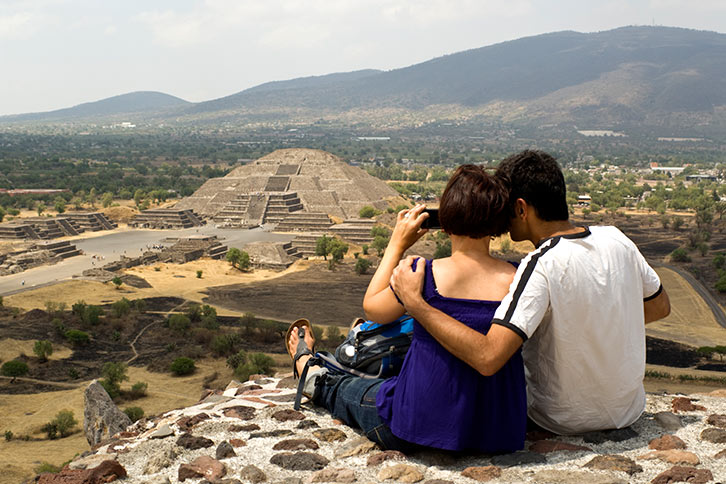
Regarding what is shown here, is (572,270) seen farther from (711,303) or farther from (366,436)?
(711,303)

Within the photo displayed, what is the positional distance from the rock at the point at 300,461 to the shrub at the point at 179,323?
23240 mm

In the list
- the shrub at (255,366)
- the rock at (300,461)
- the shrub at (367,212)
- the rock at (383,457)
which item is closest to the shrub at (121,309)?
the shrub at (255,366)

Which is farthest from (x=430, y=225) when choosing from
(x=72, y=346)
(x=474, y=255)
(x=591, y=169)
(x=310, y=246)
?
(x=591, y=169)

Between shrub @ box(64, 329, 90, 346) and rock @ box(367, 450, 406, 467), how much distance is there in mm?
23348

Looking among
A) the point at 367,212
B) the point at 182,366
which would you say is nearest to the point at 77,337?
the point at 182,366

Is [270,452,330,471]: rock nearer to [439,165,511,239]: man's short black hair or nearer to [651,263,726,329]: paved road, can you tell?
[439,165,511,239]: man's short black hair

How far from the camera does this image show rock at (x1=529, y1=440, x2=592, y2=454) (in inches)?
174

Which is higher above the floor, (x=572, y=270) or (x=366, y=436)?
(x=572, y=270)

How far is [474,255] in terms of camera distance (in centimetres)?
422

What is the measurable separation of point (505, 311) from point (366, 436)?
1.59m

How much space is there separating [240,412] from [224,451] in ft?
3.44

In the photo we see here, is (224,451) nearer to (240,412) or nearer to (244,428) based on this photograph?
(244,428)

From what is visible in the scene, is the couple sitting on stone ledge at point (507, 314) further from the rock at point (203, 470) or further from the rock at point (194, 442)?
the rock at point (194, 442)

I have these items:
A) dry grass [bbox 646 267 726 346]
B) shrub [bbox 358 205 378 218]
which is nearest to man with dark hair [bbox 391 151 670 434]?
dry grass [bbox 646 267 726 346]
